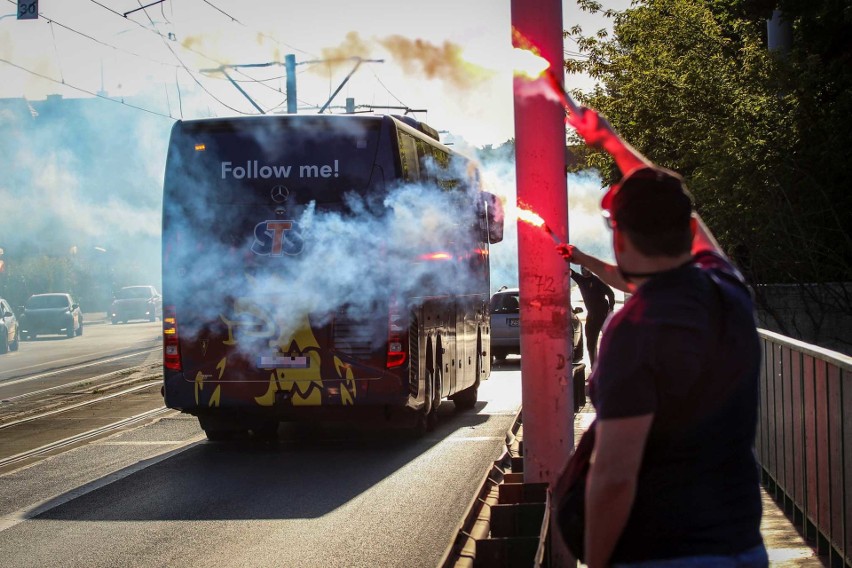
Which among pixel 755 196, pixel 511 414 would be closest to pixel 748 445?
pixel 511 414

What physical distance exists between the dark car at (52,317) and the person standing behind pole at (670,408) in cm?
4117

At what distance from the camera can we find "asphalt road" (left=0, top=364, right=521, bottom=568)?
25.0 feet

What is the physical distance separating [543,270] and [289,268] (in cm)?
563

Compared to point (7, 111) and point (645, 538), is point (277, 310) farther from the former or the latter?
point (7, 111)

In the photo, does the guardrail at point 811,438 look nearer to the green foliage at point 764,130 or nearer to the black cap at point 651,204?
the black cap at point 651,204

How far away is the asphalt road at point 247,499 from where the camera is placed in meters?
7.61

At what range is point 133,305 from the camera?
5466 centimetres

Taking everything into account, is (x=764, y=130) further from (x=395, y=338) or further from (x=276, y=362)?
(x=276, y=362)

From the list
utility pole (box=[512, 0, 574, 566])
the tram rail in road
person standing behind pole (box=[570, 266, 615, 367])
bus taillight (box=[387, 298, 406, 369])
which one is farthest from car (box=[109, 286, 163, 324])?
utility pole (box=[512, 0, 574, 566])

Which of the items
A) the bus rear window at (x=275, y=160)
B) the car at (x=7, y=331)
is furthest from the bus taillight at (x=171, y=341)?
the car at (x=7, y=331)

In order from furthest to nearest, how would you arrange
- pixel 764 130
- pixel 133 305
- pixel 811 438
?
pixel 133 305 < pixel 764 130 < pixel 811 438

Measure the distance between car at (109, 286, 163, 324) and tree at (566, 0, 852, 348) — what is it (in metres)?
37.6

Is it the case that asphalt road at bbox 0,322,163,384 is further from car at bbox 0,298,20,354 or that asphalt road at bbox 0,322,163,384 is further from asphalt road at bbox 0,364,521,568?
asphalt road at bbox 0,364,521,568

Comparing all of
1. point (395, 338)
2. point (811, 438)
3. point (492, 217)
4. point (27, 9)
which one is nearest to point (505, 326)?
point (492, 217)
